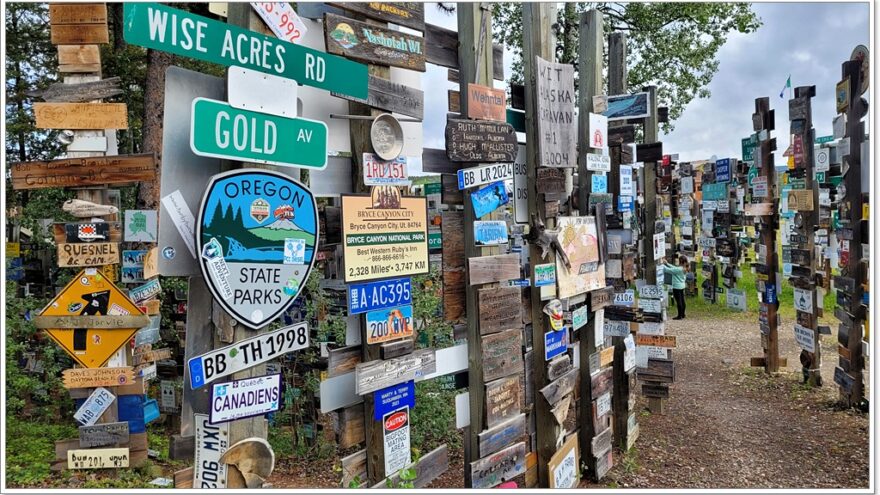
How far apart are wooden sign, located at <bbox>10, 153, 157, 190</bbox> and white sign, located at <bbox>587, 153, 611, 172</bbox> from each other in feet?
11.5

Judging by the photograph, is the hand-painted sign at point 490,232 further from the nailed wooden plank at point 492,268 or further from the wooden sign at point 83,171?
the wooden sign at point 83,171

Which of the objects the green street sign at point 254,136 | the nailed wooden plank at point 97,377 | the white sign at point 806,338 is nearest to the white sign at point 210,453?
the green street sign at point 254,136

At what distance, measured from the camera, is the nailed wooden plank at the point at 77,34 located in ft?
15.3

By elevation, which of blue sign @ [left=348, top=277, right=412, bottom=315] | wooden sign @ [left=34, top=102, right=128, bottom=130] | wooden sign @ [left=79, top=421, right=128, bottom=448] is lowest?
wooden sign @ [left=79, top=421, right=128, bottom=448]

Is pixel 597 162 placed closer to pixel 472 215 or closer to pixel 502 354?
pixel 472 215

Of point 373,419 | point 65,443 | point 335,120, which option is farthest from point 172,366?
point 335,120

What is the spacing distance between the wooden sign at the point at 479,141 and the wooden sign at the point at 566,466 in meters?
2.29

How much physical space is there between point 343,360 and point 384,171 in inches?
41.3

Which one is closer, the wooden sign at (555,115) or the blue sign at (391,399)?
the blue sign at (391,399)

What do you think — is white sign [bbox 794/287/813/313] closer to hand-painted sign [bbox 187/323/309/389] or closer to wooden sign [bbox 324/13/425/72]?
wooden sign [bbox 324/13/425/72]

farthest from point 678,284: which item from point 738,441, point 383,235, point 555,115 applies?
point 383,235

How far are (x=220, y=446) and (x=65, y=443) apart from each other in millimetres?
3870

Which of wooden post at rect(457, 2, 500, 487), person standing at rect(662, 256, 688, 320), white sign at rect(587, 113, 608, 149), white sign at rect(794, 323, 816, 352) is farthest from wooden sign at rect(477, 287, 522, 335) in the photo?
person standing at rect(662, 256, 688, 320)

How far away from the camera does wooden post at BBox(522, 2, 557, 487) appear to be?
14.3ft
